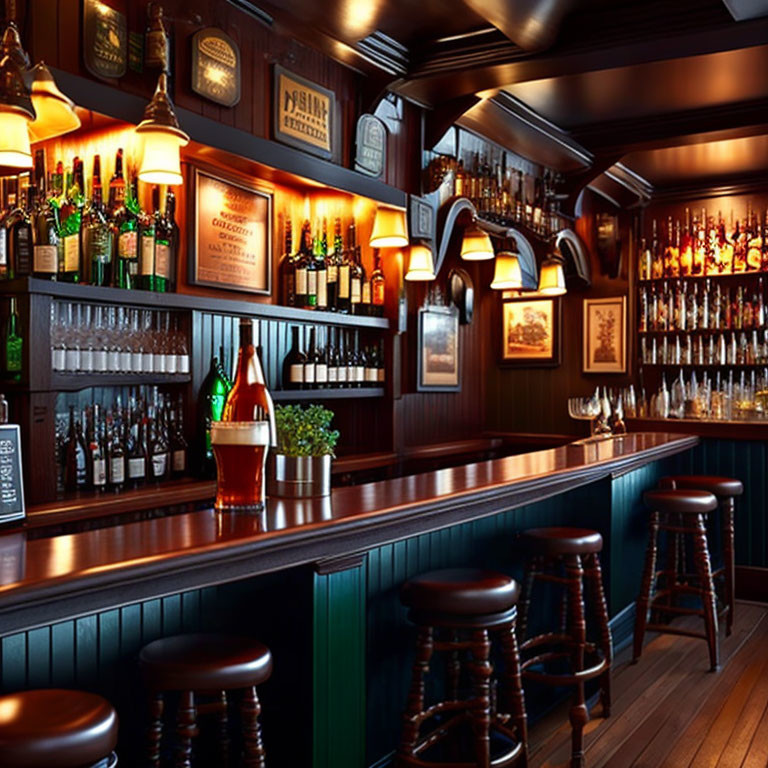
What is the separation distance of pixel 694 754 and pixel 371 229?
3.02 m

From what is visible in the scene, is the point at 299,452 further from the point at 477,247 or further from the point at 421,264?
the point at 477,247

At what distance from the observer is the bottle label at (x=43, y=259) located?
10.1ft

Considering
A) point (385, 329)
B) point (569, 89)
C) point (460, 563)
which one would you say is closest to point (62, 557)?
point (460, 563)

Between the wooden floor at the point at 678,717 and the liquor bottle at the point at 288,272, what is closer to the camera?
the wooden floor at the point at 678,717

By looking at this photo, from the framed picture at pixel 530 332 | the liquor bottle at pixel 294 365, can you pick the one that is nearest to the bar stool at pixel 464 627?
the liquor bottle at pixel 294 365

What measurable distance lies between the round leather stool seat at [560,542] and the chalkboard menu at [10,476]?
1.70 metres

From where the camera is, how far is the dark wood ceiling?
3812 mm

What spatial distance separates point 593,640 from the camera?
12.4ft

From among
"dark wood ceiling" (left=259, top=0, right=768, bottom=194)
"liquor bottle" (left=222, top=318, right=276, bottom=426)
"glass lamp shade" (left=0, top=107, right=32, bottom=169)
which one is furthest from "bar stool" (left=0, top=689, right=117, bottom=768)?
"dark wood ceiling" (left=259, top=0, right=768, bottom=194)

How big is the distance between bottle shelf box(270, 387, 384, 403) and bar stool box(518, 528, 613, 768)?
1.48 m

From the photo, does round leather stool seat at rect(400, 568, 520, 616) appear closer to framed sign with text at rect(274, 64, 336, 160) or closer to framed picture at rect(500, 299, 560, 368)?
framed sign with text at rect(274, 64, 336, 160)

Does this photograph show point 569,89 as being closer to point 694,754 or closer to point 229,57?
point 229,57

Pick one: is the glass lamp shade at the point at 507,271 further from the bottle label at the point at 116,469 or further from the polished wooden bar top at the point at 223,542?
the bottle label at the point at 116,469

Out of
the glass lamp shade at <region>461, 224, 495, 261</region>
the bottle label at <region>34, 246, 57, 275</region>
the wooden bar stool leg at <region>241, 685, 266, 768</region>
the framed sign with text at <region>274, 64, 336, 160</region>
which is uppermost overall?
the framed sign with text at <region>274, 64, 336, 160</region>
